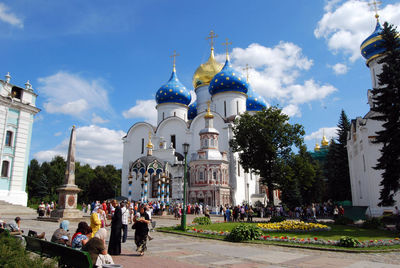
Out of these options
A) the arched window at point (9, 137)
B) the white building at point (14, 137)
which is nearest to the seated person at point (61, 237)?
the white building at point (14, 137)

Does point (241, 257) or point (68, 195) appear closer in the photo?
point (241, 257)

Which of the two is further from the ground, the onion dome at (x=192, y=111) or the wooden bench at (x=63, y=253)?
the onion dome at (x=192, y=111)

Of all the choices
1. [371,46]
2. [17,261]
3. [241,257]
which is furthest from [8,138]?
[371,46]

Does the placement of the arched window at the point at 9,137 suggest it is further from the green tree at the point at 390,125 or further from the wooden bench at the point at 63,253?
the green tree at the point at 390,125

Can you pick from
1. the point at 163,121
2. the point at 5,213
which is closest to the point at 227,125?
the point at 163,121

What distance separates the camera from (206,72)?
4619cm

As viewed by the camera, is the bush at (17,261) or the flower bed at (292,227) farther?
the flower bed at (292,227)

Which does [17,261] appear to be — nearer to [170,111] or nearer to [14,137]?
[14,137]

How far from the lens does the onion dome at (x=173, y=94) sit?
138ft

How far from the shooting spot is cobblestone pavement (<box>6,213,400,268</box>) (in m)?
7.27

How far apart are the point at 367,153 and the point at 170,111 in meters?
25.5

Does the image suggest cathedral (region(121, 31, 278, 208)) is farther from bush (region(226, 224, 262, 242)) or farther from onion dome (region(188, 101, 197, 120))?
bush (region(226, 224, 262, 242))

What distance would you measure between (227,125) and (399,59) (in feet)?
71.9

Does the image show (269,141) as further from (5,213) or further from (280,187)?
(5,213)
